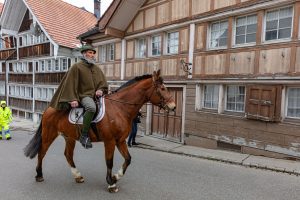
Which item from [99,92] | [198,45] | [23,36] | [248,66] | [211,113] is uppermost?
[23,36]

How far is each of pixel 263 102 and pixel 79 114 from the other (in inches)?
217

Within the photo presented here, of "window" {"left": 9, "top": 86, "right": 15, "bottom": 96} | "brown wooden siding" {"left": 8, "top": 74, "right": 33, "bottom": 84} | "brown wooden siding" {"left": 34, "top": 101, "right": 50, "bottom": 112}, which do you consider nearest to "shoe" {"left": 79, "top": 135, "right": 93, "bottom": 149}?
"brown wooden siding" {"left": 34, "top": 101, "right": 50, "bottom": 112}

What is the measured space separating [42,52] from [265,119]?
752 inches

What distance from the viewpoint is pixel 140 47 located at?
12000 millimetres

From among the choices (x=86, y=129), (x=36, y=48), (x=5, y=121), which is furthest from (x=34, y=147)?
(x=36, y=48)

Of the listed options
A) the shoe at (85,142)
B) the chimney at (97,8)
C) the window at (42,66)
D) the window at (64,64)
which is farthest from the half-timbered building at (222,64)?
the chimney at (97,8)

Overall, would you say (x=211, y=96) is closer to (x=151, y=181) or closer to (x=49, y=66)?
(x=151, y=181)

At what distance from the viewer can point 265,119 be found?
23.5ft

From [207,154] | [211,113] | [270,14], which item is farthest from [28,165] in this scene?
[270,14]

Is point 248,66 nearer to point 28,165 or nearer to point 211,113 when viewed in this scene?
point 211,113

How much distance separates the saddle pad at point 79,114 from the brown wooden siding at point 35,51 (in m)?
17.2

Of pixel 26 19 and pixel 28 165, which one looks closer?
pixel 28 165

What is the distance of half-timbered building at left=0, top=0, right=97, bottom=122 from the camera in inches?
707

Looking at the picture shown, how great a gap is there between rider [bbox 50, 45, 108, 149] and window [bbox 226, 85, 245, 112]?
17.1 ft
